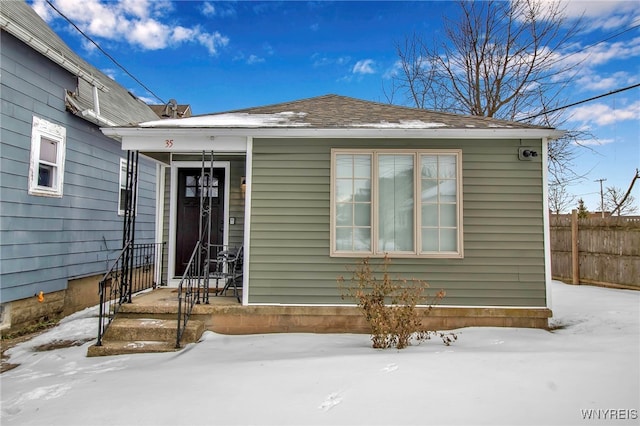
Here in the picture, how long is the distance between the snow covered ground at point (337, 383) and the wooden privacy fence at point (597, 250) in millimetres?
3879

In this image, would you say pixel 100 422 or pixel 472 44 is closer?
pixel 100 422

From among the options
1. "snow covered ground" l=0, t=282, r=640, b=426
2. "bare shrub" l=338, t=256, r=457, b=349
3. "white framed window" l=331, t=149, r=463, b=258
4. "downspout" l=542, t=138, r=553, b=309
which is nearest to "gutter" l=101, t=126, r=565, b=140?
"white framed window" l=331, t=149, r=463, b=258

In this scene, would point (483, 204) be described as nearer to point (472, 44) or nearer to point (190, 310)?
point (190, 310)

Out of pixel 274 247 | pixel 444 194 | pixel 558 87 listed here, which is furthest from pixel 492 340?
pixel 558 87

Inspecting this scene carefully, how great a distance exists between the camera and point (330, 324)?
5211 mm

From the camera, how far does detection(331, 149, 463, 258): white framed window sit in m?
5.30

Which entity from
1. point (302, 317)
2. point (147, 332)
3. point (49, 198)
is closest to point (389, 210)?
point (302, 317)

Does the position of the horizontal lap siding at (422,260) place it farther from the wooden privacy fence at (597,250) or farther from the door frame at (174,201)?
the wooden privacy fence at (597,250)

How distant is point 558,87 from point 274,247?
1213 centimetres

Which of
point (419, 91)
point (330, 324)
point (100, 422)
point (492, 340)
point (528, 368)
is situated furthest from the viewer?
point (419, 91)

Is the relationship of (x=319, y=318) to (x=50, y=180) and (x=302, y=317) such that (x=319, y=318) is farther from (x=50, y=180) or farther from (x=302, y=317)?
(x=50, y=180)

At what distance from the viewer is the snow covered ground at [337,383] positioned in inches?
106

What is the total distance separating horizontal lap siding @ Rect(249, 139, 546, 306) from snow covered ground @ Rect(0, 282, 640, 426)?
2.20 feet

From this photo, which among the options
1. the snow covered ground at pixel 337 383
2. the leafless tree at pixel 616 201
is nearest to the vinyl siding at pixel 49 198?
the snow covered ground at pixel 337 383
